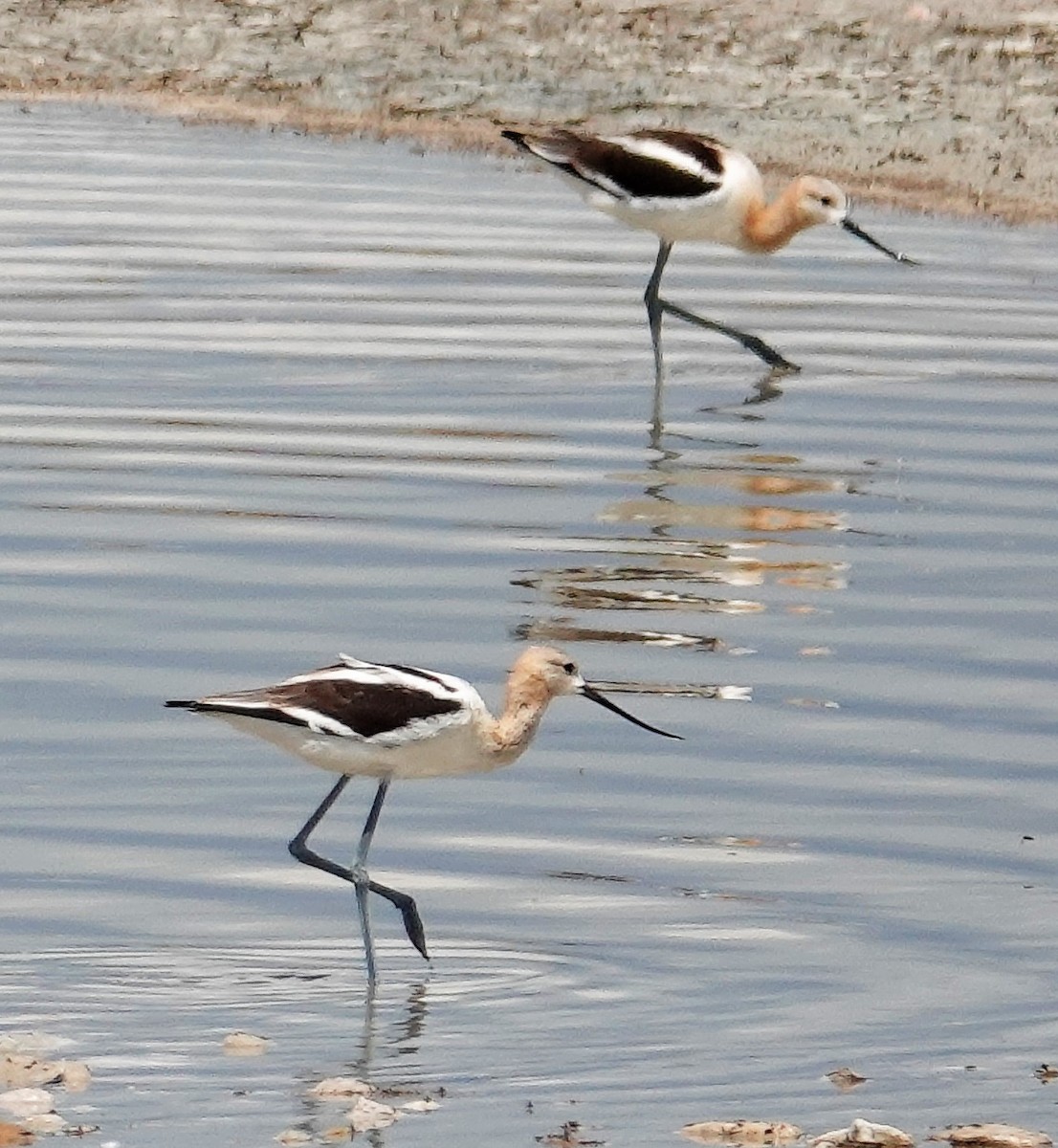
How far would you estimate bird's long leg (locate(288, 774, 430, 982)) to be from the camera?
7.55 meters

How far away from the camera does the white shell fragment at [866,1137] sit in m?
6.21

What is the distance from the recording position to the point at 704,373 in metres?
16.6

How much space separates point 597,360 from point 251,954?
9029 millimetres

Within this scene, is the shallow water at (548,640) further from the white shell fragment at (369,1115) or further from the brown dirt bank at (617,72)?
the brown dirt bank at (617,72)

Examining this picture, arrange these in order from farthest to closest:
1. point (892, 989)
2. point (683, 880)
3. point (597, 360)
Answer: point (597, 360) < point (683, 880) < point (892, 989)

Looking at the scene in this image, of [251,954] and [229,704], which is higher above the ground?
[229,704]

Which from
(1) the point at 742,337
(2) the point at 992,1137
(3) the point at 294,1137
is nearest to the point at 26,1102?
(3) the point at 294,1137

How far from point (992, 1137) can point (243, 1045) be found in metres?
1.45

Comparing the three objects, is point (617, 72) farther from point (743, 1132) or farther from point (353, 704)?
point (743, 1132)

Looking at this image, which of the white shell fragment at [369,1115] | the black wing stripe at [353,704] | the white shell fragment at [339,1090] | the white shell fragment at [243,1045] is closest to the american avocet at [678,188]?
the black wing stripe at [353,704]

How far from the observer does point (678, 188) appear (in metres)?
17.3

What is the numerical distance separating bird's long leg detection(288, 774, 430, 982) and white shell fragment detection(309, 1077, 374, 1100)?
0.84m

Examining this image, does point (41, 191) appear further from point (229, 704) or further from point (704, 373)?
point (229, 704)

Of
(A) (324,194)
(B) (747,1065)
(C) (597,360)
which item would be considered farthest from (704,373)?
(B) (747,1065)
